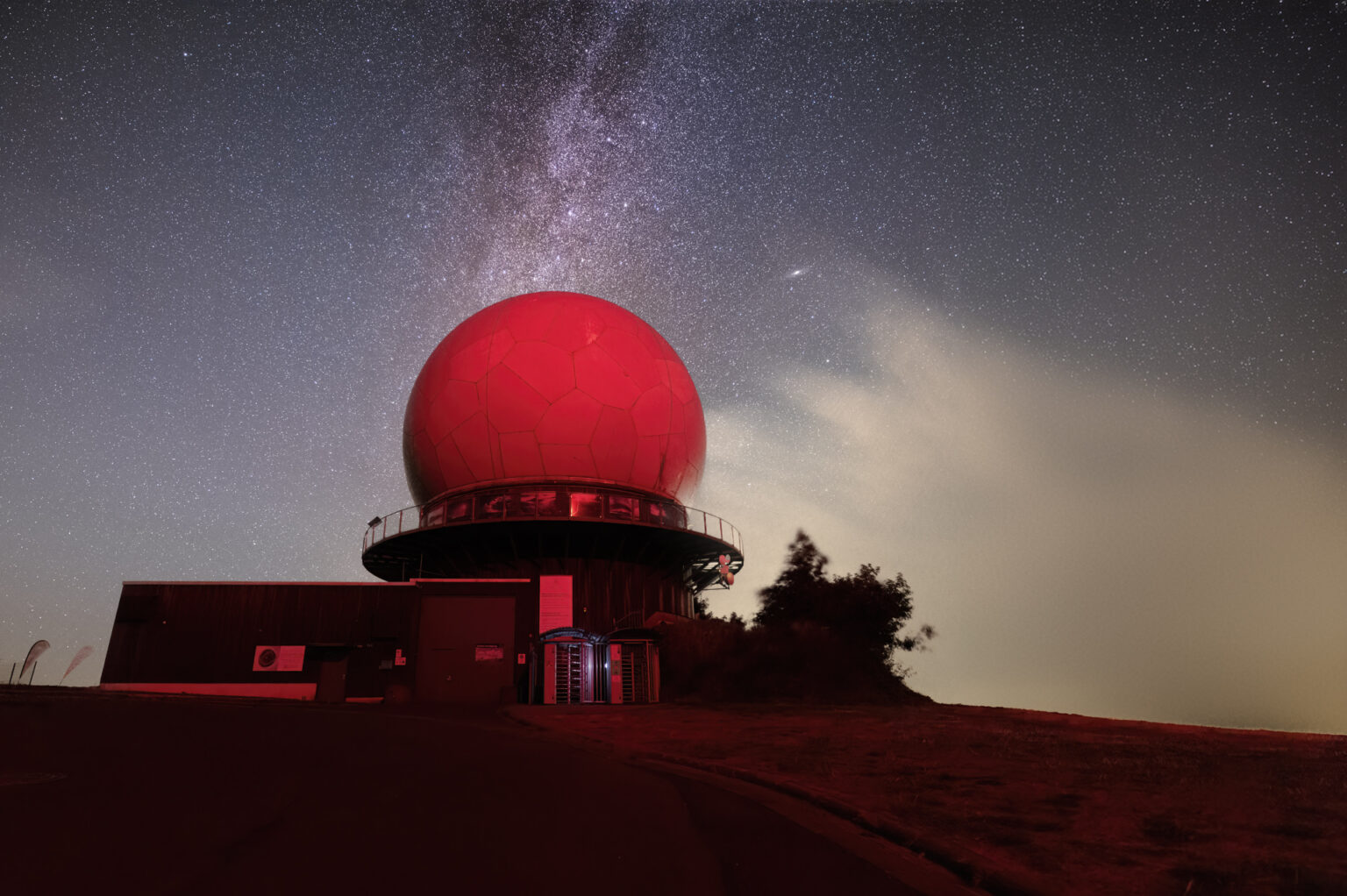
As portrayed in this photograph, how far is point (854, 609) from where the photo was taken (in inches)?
1064

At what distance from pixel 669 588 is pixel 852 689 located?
8945mm

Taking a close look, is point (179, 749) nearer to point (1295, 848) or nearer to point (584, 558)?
point (1295, 848)

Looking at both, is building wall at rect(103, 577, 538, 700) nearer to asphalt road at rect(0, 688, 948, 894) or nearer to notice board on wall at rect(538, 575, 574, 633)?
notice board on wall at rect(538, 575, 574, 633)

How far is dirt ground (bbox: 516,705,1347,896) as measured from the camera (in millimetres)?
4129

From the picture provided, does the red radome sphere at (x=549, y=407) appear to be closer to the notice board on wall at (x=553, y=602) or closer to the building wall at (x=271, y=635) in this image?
the notice board on wall at (x=553, y=602)

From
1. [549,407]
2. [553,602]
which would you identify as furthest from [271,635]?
[549,407]

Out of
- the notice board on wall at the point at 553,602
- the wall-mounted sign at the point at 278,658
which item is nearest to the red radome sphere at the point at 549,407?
the notice board on wall at the point at 553,602

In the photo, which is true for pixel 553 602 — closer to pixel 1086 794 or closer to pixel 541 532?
pixel 541 532

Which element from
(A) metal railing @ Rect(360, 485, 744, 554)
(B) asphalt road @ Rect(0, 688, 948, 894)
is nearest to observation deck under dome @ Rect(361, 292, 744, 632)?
(A) metal railing @ Rect(360, 485, 744, 554)

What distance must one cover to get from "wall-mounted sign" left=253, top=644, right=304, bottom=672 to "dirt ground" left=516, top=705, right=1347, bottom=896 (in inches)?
680

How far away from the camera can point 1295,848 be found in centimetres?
430

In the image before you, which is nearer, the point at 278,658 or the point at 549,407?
the point at 278,658

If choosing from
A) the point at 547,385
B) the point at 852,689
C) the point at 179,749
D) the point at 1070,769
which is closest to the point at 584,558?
the point at 547,385

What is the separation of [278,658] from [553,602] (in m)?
9.02
